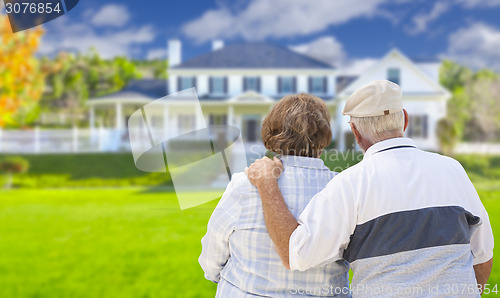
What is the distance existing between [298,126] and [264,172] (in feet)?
0.55

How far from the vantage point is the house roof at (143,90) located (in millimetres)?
20211

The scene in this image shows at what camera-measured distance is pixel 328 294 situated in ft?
4.66

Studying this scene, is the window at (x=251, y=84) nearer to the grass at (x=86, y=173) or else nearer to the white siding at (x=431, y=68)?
the grass at (x=86, y=173)

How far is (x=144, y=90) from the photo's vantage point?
21500 mm

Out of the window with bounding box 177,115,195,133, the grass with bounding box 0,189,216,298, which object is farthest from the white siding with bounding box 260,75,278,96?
the grass with bounding box 0,189,216,298

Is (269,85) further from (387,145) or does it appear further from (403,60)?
(387,145)

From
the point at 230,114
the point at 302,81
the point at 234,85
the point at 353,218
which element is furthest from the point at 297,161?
the point at 302,81

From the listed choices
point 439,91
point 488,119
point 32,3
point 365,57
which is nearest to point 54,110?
point 365,57

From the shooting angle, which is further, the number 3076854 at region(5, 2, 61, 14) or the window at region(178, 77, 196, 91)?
the window at region(178, 77, 196, 91)

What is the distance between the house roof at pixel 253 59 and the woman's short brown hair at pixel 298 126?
18589 mm

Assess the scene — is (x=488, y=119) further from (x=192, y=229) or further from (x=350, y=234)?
(x=350, y=234)

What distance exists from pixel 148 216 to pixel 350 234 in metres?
7.06

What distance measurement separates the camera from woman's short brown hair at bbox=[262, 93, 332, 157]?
A: 1.38m

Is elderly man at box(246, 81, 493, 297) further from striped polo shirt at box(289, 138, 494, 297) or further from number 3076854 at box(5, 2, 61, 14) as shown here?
number 3076854 at box(5, 2, 61, 14)
